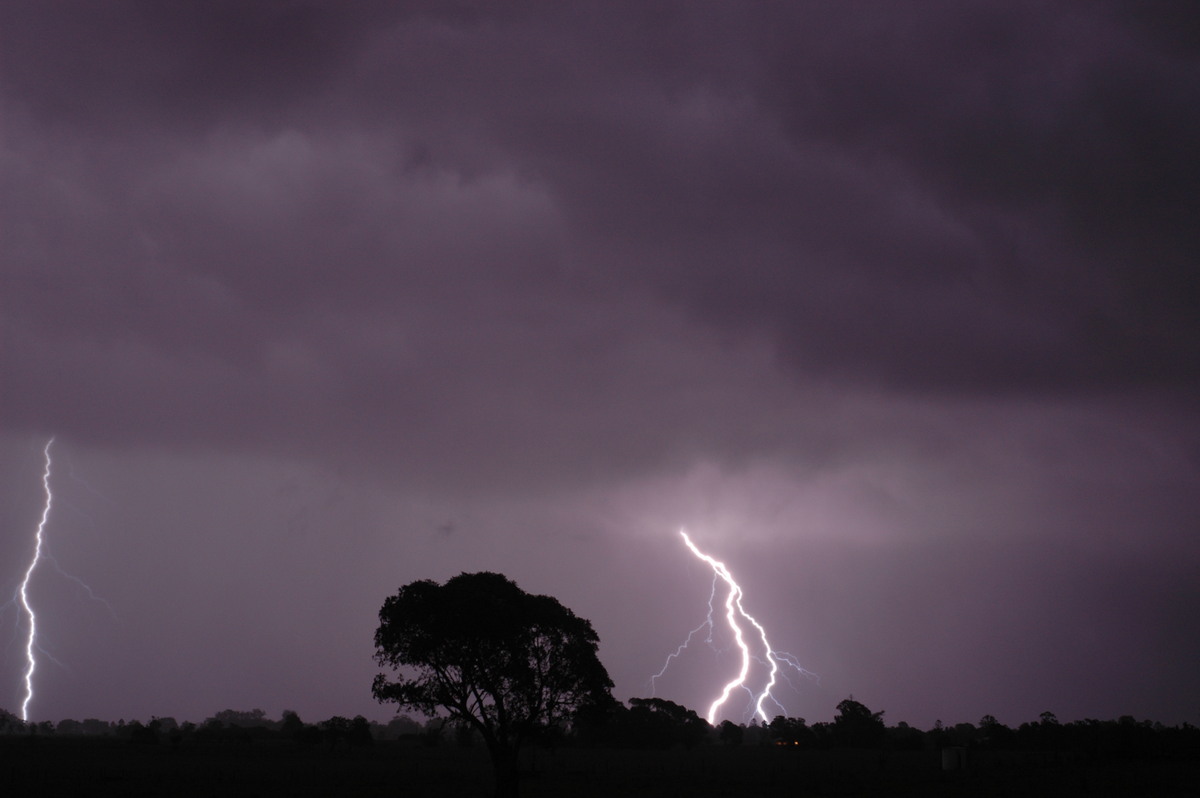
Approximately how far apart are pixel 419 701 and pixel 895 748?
325 feet

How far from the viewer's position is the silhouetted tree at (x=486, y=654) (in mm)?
35344

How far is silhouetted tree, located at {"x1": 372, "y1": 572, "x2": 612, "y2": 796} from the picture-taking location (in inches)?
1391

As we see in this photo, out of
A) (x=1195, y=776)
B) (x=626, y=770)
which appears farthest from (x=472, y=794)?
(x=1195, y=776)

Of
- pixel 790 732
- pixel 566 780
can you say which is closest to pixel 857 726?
pixel 790 732

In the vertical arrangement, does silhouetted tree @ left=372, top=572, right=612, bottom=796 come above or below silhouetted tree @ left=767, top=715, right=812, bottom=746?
above

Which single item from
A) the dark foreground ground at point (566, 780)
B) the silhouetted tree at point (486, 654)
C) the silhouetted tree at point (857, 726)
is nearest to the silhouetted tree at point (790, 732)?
the silhouetted tree at point (857, 726)

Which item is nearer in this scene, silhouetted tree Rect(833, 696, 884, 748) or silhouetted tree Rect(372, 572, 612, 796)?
silhouetted tree Rect(372, 572, 612, 796)

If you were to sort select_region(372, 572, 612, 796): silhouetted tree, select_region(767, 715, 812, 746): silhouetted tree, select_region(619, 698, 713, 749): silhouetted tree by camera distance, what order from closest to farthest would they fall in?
1. select_region(372, 572, 612, 796): silhouetted tree
2. select_region(619, 698, 713, 749): silhouetted tree
3. select_region(767, 715, 812, 746): silhouetted tree

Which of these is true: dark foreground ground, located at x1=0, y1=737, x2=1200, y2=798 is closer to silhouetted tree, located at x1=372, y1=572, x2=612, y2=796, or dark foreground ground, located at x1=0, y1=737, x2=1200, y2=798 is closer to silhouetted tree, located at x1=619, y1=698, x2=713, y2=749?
silhouetted tree, located at x1=372, y1=572, x2=612, y2=796

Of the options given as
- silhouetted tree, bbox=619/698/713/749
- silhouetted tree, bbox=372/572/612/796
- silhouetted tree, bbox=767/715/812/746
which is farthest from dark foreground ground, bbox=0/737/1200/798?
silhouetted tree, bbox=767/715/812/746

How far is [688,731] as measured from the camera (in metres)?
124

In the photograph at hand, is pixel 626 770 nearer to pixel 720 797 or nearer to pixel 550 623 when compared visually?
pixel 720 797

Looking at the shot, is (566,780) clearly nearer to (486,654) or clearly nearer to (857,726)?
(486,654)

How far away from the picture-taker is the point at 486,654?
117ft
